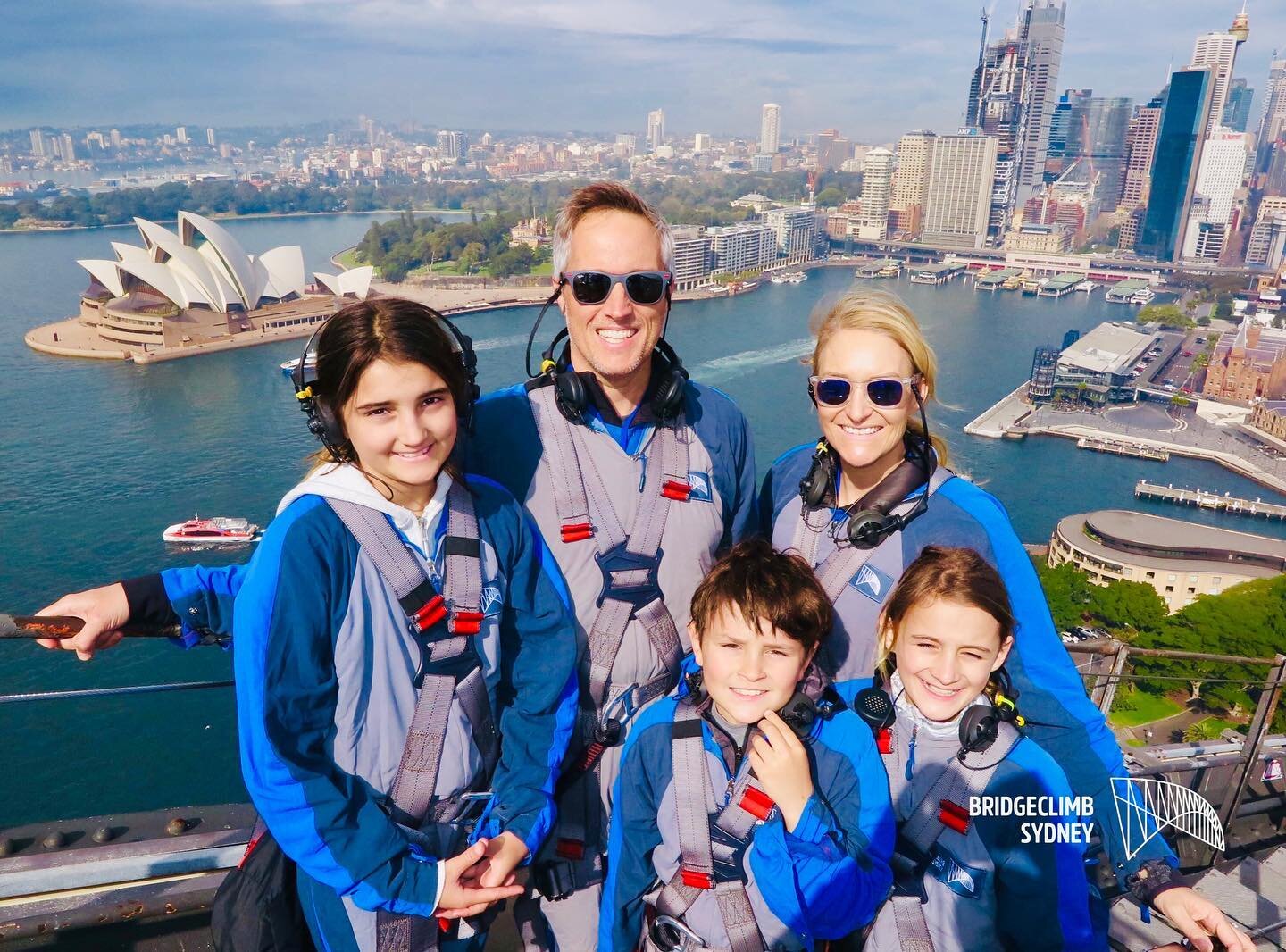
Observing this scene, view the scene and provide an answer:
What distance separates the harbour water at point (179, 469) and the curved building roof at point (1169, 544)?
0.65 meters

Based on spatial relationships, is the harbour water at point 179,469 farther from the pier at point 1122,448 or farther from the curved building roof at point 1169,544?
the curved building roof at point 1169,544

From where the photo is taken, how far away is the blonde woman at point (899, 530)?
0.56 metres

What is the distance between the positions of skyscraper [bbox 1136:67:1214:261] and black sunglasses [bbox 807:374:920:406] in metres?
28.0

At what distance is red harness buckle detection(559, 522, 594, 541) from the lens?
630 millimetres

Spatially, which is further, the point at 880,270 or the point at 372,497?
the point at 880,270

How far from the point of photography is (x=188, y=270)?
12.9 m

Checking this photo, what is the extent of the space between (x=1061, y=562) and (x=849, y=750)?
819 centimetres

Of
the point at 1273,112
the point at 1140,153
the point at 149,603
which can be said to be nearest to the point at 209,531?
the point at 149,603

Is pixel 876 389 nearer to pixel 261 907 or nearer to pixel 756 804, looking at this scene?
pixel 756 804

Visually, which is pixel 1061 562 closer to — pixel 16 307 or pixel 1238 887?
pixel 1238 887

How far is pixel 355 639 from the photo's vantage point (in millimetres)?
485

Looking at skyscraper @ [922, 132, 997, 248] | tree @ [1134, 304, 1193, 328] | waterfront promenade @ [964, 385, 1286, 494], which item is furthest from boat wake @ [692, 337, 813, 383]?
skyscraper @ [922, 132, 997, 248]

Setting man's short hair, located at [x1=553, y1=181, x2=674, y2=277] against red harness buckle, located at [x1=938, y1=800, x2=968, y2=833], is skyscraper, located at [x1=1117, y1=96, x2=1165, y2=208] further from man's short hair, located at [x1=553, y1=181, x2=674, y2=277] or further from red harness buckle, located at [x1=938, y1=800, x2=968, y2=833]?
red harness buckle, located at [x1=938, y1=800, x2=968, y2=833]

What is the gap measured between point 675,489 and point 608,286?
0.52ft
